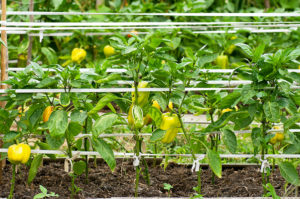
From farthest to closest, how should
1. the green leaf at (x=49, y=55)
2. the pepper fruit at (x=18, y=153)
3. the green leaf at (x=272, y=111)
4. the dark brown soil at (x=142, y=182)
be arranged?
the green leaf at (x=49, y=55) < the dark brown soil at (x=142, y=182) < the pepper fruit at (x=18, y=153) < the green leaf at (x=272, y=111)

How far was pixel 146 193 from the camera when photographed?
8.41 feet

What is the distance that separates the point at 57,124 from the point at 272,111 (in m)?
0.97

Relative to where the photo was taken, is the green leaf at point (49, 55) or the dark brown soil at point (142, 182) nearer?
the dark brown soil at point (142, 182)

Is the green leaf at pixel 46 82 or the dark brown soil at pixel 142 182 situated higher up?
the green leaf at pixel 46 82

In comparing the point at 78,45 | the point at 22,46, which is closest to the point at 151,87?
the point at 22,46

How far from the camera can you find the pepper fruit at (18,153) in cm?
234

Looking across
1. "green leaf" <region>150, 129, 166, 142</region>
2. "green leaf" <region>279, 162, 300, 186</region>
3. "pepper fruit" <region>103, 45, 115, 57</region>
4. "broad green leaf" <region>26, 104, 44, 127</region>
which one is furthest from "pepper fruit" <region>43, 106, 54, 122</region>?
"pepper fruit" <region>103, 45, 115, 57</region>

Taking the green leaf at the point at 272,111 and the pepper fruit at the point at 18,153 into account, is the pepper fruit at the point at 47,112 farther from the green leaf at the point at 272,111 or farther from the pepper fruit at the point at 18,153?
the green leaf at the point at 272,111

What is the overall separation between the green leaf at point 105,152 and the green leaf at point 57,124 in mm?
167

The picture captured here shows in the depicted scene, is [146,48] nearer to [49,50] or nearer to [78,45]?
[49,50]

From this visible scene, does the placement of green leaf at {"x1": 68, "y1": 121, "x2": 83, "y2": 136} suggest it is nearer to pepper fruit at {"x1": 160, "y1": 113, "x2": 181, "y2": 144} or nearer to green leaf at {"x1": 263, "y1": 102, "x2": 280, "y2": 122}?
pepper fruit at {"x1": 160, "y1": 113, "x2": 181, "y2": 144}

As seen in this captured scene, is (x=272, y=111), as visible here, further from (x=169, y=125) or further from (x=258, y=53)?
(x=169, y=125)

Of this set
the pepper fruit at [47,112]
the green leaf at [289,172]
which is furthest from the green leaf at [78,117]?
the green leaf at [289,172]

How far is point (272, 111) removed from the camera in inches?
88.9
